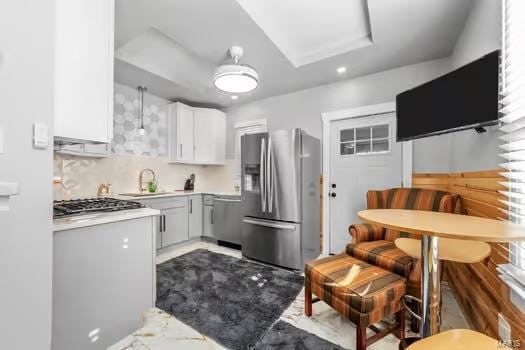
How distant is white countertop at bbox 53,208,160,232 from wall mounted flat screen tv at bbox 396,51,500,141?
225cm

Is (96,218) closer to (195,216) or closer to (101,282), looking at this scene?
(101,282)

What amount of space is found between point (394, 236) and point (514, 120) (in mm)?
1320

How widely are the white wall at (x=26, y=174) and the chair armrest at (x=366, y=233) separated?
2.17 metres

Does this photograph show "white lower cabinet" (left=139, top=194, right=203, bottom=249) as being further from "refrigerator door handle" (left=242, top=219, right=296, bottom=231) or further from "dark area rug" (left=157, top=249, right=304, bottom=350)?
"refrigerator door handle" (left=242, top=219, right=296, bottom=231)

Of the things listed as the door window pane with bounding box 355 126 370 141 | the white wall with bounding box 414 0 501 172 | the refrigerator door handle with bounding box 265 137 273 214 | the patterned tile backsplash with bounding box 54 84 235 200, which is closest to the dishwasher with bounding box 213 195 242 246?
the patterned tile backsplash with bounding box 54 84 235 200

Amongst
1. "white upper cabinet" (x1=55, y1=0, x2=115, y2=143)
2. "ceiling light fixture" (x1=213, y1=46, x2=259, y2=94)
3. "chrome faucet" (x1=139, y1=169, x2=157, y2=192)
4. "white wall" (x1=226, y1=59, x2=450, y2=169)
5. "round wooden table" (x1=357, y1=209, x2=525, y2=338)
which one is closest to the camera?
"round wooden table" (x1=357, y1=209, x2=525, y2=338)

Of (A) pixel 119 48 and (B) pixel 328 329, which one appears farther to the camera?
(A) pixel 119 48

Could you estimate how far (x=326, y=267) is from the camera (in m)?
1.61

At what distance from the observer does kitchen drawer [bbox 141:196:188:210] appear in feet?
9.90

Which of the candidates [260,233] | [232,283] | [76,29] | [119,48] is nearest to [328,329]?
[232,283]

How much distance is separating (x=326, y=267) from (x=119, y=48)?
9.85ft

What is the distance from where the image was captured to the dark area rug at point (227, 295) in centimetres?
161

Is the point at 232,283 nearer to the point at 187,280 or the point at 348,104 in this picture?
the point at 187,280

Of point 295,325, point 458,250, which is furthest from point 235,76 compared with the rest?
point 295,325
